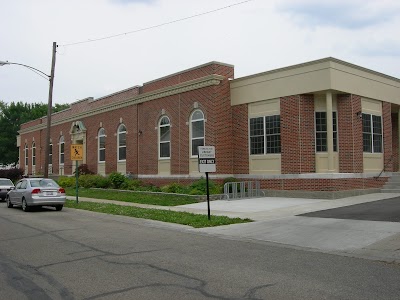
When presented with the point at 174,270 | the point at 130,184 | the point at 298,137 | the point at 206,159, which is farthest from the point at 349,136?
the point at 174,270

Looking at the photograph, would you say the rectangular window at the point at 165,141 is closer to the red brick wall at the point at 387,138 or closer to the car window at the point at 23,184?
the car window at the point at 23,184

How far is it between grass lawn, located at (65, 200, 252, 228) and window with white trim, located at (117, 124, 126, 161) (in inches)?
462

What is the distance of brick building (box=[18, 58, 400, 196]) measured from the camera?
66.0 feet

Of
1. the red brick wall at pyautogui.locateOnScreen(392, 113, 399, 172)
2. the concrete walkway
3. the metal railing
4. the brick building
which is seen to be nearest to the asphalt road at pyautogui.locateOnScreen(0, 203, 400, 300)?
the concrete walkway

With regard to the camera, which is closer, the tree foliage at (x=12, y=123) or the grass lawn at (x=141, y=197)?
the grass lawn at (x=141, y=197)

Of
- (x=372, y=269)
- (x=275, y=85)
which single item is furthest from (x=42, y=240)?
(x=275, y=85)

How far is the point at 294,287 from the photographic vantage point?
614cm

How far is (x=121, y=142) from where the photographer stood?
31656 millimetres

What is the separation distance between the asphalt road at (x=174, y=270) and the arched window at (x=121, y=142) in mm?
20002

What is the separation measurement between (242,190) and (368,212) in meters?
7.68

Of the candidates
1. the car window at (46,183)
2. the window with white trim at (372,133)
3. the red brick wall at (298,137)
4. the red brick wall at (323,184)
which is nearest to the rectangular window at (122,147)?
the car window at (46,183)

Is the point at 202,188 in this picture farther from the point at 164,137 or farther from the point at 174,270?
the point at 174,270

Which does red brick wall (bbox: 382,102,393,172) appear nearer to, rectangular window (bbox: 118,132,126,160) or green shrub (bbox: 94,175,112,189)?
green shrub (bbox: 94,175,112,189)

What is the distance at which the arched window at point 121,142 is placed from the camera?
31281 mm
